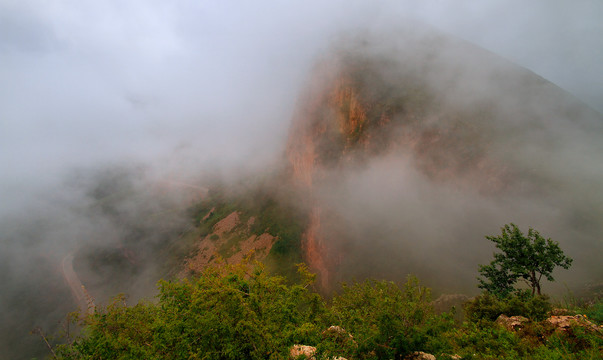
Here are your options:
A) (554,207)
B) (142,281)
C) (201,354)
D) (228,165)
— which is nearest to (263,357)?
(201,354)

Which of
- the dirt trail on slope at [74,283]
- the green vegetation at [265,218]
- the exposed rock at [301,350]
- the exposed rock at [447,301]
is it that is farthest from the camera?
the dirt trail on slope at [74,283]

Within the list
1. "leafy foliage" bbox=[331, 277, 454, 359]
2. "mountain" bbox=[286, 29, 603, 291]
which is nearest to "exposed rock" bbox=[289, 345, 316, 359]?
"leafy foliage" bbox=[331, 277, 454, 359]

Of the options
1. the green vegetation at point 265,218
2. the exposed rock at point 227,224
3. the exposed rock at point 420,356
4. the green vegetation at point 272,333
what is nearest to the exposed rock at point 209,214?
the green vegetation at point 265,218

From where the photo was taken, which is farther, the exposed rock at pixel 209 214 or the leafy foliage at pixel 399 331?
the exposed rock at pixel 209 214

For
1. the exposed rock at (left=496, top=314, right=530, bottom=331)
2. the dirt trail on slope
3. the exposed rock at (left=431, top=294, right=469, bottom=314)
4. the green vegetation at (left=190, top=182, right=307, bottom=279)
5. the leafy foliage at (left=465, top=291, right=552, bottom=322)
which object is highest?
the green vegetation at (left=190, top=182, right=307, bottom=279)

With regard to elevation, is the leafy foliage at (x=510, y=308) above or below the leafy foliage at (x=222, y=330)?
above

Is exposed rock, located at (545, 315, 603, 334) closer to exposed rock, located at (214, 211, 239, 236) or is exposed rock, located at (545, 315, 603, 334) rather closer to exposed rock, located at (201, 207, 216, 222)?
exposed rock, located at (214, 211, 239, 236)

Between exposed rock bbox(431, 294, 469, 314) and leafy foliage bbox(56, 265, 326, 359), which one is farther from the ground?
exposed rock bbox(431, 294, 469, 314)

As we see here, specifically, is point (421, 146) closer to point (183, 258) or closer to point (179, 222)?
point (183, 258)

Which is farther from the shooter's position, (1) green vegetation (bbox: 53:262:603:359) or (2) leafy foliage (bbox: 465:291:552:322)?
(2) leafy foliage (bbox: 465:291:552:322)

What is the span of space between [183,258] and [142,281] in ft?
65.7

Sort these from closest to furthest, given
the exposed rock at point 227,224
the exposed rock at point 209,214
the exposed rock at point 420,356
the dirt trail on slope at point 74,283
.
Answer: the exposed rock at point 420,356 → the dirt trail on slope at point 74,283 → the exposed rock at point 227,224 → the exposed rock at point 209,214

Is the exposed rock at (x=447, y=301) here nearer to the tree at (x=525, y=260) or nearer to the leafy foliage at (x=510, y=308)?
the tree at (x=525, y=260)


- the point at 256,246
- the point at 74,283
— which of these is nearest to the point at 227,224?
the point at 256,246
